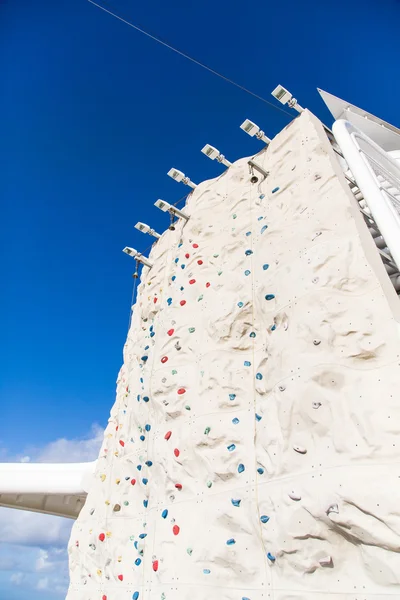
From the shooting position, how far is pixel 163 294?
182 inches

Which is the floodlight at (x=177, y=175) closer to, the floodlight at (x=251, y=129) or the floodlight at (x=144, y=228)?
the floodlight at (x=144, y=228)

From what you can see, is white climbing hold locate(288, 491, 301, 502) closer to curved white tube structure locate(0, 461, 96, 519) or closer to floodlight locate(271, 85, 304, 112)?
floodlight locate(271, 85, 304, 112)

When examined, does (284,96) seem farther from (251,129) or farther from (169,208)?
(169,208)

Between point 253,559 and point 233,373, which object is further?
point 233,373

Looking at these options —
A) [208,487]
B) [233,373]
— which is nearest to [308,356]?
[233,373]

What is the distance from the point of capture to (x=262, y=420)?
8.83 ft

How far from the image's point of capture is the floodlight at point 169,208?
4.85 meters

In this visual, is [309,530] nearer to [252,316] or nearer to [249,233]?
[252,316]

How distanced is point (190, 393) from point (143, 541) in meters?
1.29

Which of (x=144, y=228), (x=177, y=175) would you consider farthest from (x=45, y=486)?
(x=177, y=175)

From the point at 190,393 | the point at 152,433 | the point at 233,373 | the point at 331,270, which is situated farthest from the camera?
the point at 152,433

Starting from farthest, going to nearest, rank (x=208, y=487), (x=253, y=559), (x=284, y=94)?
1. (x=284, y=94)
2. (x=208, y=487)
3. (x=253, y=559)

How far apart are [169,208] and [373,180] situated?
268 cm

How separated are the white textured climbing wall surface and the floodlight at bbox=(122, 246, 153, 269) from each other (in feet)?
3.63
